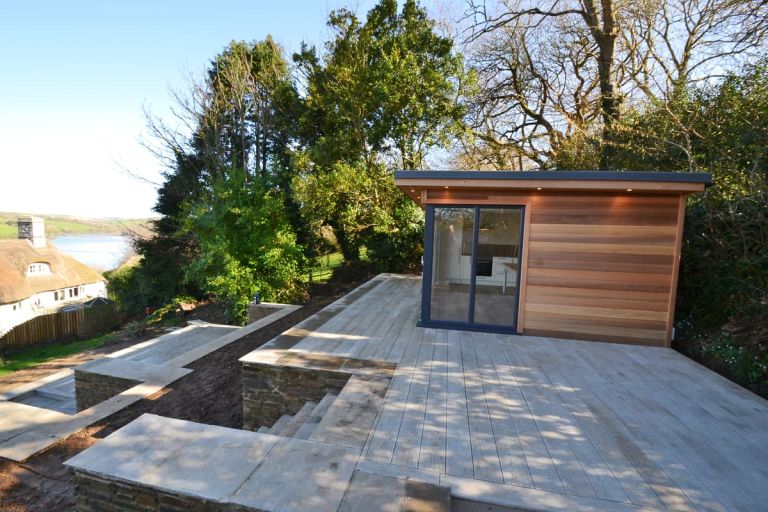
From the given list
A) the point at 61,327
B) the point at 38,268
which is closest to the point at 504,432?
the point at 61,327

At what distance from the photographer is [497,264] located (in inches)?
197

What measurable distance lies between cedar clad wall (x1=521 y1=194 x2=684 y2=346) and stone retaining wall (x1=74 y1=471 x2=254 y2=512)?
4247 millimetres

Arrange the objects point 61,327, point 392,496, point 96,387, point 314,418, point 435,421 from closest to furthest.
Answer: point 392,496, point 435,421, point 314,418, point 96,387, point 61,327

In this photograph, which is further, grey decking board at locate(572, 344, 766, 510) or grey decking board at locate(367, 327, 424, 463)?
grey decking board at locate(367, 327, 424, 463)

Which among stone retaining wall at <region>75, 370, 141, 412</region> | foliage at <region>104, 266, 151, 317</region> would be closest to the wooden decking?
stone retaining wall at <region>75, 370, 141, 412</region>

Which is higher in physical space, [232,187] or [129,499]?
[232,187]

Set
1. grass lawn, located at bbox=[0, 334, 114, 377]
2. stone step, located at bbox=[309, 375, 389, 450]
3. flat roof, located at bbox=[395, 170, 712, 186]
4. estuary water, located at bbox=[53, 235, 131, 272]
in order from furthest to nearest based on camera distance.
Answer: estuary water, located at bbox=[53, 235, 131, 272], grass lawn, located at bbox=[0, 334, 114, 377], flat roof, located at bbox=[395, 170, 712, 186], stone step, located at bbox=[309, 375, 389, 450]

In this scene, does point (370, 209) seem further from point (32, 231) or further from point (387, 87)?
point (32, 231)

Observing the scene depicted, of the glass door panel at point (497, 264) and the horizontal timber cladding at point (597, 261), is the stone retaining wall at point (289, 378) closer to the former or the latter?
the glass door panel at point (497, 264)

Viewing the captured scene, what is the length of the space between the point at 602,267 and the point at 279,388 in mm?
4343

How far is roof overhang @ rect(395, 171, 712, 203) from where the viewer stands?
13.6 ft

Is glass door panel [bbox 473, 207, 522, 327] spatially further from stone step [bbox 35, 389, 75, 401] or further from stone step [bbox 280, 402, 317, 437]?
stone step [bbox 35, 389, 75, 401]

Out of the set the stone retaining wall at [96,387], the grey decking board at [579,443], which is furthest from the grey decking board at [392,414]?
the stone retaining wall at [96,387]

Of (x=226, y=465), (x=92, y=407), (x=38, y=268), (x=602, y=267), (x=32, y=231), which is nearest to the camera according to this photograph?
(x=226, y=465)
